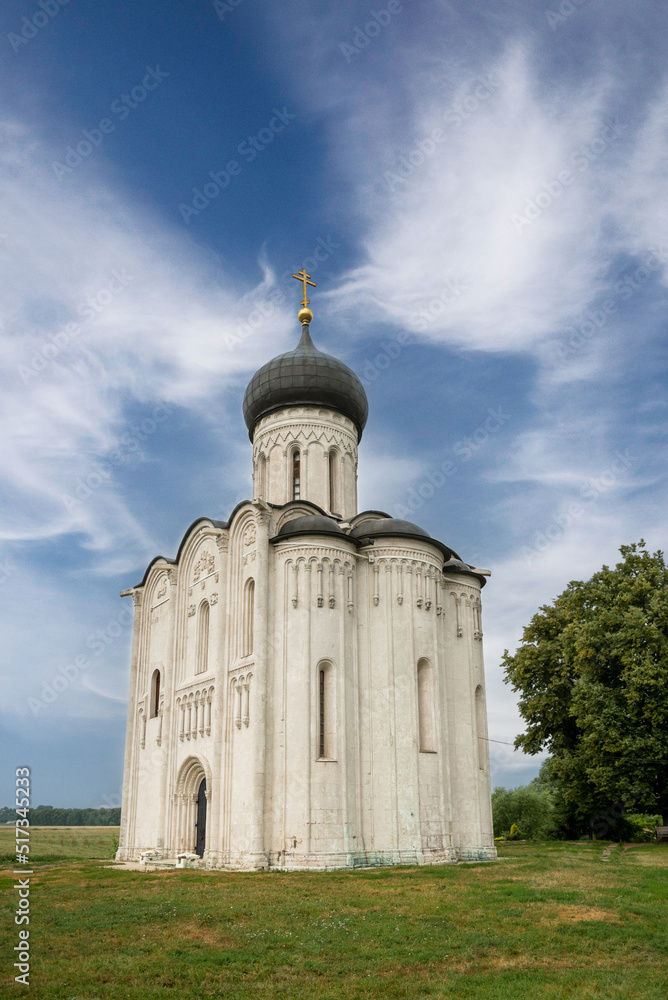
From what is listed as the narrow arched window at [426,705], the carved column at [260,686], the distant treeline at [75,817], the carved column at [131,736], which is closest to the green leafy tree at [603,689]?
the narrow arched window at [426,705]

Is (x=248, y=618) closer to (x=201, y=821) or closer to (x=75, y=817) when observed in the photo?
(x=201, y=821)

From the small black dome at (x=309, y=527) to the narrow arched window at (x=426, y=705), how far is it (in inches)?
161

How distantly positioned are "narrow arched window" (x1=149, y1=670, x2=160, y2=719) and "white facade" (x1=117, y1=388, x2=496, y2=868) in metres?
0.70

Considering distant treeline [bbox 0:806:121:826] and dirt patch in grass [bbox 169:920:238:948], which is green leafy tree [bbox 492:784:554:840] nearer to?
dirt patch in grass [bbox 169:920:238:948]

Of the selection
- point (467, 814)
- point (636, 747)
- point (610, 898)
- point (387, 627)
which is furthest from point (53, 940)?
point (636, 747)

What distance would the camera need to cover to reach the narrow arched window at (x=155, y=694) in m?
24.9

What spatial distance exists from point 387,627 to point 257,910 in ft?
31.4

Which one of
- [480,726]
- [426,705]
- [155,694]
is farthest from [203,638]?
[480,726]

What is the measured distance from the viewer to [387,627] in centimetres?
1994

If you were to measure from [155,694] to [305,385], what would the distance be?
1091 cm

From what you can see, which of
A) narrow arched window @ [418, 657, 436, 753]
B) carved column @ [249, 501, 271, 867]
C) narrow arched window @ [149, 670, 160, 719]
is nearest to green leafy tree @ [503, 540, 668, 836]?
narrow arched window @ [418, 657, 436, 753]

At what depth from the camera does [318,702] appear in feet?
61.5

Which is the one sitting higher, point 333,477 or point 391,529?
point 333,477

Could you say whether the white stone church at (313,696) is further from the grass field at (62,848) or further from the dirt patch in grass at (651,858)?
the grass field at (62,848)
